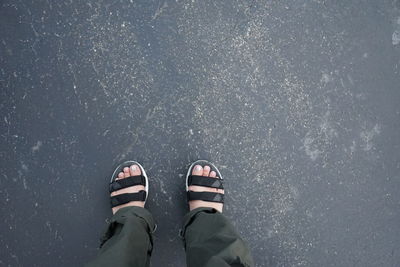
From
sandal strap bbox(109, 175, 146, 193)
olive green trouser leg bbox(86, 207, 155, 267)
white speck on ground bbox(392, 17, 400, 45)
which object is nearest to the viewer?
olive green trouser leg bbox(86, 207, 155, 267)

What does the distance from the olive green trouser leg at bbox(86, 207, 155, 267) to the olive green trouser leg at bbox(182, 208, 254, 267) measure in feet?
0.54

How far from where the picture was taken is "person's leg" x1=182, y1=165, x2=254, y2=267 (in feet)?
4.01

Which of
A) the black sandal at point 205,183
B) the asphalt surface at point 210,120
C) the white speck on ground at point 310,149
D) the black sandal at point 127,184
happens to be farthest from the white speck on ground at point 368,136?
the black sandal at point 127,184

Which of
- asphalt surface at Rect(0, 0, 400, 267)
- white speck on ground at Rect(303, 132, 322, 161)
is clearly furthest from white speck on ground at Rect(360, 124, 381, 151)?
white speck on ground at Rect(303, 132, 322, 161)

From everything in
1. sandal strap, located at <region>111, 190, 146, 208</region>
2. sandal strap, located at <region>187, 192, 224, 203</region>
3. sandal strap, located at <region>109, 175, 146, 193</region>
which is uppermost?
sandal strap, located at <region>109, 175, 146, 193</region>

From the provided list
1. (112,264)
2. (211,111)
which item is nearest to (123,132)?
(211,111)

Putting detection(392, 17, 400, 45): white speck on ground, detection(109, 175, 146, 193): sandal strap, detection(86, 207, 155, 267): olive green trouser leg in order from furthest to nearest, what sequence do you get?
detection(392, 17, 400, 45): white speck on ground < detection(109, 175, 146, 193): sandal strap < detection(86, 207, 155, 267): olive green trouser leg

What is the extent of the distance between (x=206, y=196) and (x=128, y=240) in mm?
443

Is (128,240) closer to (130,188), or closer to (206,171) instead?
(130,188)

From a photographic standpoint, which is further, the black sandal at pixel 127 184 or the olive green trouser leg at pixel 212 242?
the black sandal at pixel 127 184

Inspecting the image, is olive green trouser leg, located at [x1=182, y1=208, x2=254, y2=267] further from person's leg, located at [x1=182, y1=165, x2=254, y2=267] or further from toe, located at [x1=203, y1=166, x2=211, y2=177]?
toe, located at [x1=203, y1=166, x2=211, y2=177]

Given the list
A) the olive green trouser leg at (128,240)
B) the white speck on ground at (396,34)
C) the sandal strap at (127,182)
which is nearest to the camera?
the olive green trouser leg at (128,240)

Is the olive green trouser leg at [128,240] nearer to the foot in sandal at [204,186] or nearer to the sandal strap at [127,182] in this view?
the sandal strap at [127,182]

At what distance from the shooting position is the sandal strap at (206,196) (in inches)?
62.1
